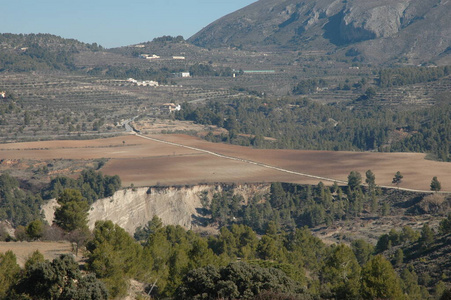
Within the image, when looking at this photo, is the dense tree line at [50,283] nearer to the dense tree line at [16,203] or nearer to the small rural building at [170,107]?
the dense tree line at [16,203]

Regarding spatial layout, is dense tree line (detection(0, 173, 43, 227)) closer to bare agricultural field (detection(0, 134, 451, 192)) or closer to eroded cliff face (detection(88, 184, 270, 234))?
eroded cliff face (detection(88, 184, 270, 234))

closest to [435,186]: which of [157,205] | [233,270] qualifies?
[157,205]

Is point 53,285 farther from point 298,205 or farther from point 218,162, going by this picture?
point 218,162

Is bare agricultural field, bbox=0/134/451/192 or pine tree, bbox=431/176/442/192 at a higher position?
pine tree, bbox=431/176/442/192

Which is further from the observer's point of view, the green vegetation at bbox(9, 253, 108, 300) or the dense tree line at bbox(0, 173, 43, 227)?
the dense tree line at bbox(0, 173, 43, 227)

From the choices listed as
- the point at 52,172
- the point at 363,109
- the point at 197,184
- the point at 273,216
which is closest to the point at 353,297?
the point at 273,216

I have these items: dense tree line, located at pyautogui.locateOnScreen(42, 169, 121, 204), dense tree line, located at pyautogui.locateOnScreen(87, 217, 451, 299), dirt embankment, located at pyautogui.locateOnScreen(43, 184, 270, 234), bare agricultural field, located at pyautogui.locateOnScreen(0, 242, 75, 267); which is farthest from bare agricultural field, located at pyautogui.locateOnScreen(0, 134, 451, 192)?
bare agricultural field, located at pyautogui.locateOnScreen(0, 242, 75, 267)

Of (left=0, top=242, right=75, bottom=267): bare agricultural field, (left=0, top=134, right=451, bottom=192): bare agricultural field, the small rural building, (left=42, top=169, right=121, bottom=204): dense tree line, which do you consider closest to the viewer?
(left=0, top=242, right=75, bottom=267): bare agricultural field
